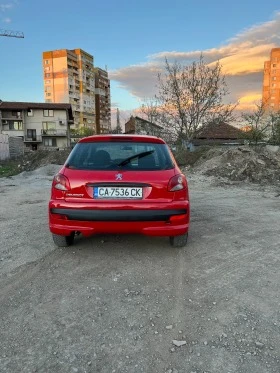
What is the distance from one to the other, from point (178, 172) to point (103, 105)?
12687 centimetres

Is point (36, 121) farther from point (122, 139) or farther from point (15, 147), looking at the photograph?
point (122, 139)

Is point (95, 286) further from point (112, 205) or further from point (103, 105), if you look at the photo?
point (103, 105)

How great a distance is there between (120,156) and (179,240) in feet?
4.63

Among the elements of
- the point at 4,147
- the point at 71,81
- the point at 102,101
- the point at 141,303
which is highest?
the point at 71,81

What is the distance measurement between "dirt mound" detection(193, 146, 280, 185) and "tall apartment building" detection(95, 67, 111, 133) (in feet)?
362

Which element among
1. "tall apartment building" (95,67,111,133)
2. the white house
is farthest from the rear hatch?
"tall apartment building" (95,67,111,133)

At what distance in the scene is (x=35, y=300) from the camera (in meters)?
2.93

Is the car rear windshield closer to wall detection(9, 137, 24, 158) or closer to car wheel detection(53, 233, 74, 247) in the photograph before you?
car wheel detection(53, 233, 74, 247)

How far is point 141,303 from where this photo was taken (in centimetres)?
285

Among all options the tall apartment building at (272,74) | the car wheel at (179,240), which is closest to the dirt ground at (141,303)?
the car wheel at (179,240)

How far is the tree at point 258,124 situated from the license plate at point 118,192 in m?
21.0

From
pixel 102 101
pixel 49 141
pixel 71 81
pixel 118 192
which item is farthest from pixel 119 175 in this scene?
pixel 102 101

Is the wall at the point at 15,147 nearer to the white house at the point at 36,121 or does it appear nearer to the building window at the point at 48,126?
the white house at the point at 36,121

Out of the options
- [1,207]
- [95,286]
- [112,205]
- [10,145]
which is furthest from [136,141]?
[10,145]
